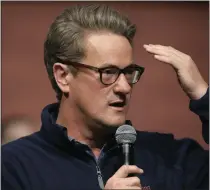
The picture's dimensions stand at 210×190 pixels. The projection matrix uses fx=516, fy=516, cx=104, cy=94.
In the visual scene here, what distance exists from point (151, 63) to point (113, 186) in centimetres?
104

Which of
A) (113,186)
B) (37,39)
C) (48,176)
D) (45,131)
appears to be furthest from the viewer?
(37,39)

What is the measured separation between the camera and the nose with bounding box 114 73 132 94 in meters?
1.35

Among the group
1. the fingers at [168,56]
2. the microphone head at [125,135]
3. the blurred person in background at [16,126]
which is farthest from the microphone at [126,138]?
the blurred person in background at [16,126]

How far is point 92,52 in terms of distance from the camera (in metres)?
1.40

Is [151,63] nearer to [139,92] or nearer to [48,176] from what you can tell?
[139,92]

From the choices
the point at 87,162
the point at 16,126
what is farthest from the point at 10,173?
the point at 16,126

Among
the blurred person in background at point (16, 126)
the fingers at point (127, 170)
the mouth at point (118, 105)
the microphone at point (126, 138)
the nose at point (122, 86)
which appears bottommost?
the blurred person in background at point (16, 126)

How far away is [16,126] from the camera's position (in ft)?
6.75

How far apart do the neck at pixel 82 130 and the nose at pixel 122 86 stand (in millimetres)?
138

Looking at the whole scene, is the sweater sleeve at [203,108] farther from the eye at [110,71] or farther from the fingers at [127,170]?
the fingers at [127,170]

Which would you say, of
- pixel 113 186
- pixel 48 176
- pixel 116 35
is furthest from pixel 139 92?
pixel 113 186

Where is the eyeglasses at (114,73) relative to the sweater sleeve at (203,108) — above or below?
above

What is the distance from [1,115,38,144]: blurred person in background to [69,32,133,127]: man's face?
70 cm

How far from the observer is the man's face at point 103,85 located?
1.37 metres
